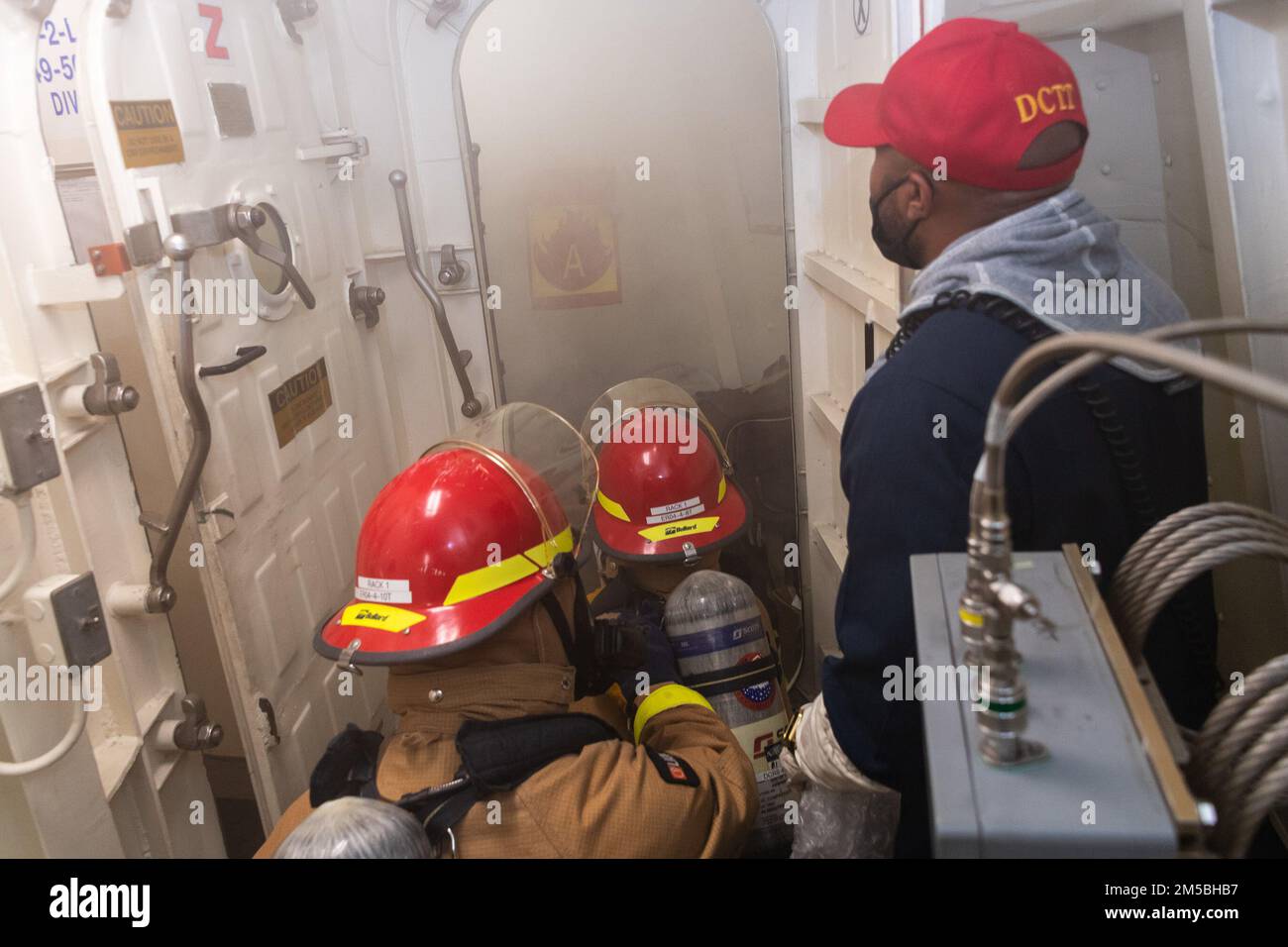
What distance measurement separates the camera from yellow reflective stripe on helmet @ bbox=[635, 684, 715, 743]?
7.04ft

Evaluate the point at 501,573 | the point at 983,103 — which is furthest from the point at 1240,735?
the point at 501,573

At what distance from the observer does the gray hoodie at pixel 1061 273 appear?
5.01ft

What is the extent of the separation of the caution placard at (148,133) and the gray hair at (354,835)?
5.59 feet

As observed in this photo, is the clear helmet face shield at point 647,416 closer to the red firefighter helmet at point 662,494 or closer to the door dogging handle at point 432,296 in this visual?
the red firefighter helmet at point 662,494

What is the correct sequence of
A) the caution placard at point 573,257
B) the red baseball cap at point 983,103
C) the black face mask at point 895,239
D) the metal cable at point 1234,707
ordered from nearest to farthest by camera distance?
the metal cable at point 1234,707
the red baseball cap at point 983,103
the black face mask at point 895,239
the caution placard at point 573,257

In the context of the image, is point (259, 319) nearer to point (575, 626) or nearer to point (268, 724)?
point (268, 724)

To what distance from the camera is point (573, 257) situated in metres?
3.88

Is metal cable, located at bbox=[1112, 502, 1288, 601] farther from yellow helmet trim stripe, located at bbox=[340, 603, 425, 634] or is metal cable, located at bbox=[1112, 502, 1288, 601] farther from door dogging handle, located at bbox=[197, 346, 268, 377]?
door dogging handle, located at bbox=[197, 346, 268, 377]

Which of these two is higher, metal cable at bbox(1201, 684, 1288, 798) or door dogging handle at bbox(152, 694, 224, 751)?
metal cable at bbox(1201, 684, 1288, 798)

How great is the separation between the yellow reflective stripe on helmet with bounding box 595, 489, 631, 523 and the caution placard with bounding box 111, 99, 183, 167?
156cm

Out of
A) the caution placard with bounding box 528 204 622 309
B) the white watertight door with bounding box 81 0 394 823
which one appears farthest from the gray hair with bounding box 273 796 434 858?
the caution placard with bounding box 528 204 622 309

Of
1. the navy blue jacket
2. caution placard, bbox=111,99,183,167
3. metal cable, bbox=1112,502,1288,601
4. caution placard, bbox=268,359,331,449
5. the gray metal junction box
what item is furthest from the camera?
caution placard, bbox=268,359,331,449

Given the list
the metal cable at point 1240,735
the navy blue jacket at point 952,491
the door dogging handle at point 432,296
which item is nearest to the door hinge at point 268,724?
the door dogging handle at point 432,296

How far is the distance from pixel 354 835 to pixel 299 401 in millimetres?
2174
